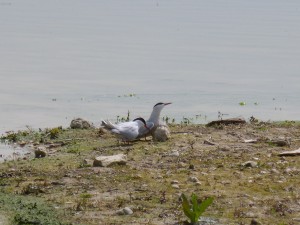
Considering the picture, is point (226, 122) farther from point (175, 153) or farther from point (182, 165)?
point (182, 165)

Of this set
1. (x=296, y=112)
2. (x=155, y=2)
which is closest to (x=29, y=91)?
(x=296, y=112)

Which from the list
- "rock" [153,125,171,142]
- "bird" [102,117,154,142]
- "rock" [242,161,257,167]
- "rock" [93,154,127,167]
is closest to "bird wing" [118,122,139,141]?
"bird" [102,117,154,142]

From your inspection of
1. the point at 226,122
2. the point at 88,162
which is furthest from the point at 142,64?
the point at 88,162

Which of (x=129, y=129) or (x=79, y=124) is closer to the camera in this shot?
(x=129, y=129)

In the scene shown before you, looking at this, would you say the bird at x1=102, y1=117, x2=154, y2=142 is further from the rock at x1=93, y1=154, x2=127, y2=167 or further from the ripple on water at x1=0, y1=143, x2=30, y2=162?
the rock at x1=93, y1=154, x2=127, y2=167

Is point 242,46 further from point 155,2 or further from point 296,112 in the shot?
point 155,2

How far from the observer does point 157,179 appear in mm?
11258

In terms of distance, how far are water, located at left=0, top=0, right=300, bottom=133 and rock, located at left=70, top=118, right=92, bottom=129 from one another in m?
0.75

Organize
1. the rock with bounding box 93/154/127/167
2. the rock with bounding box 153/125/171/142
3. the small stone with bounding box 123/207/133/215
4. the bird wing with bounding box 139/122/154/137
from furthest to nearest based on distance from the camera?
the bird wing with bounding box 139/122/154/137 → the rock with bounding box 153/125/171/142 → the rock with bounding box 93/154/127/167 → the small stone with bounding box 123/207/133/215

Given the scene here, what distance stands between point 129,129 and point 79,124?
2125 millimetres

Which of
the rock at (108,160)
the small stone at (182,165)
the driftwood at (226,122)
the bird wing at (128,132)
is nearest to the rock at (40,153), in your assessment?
the bird wing at (128,132)

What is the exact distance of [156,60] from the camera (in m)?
25.1

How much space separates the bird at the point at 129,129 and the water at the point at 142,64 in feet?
8.62

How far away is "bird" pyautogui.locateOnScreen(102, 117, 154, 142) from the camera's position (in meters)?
13.9
